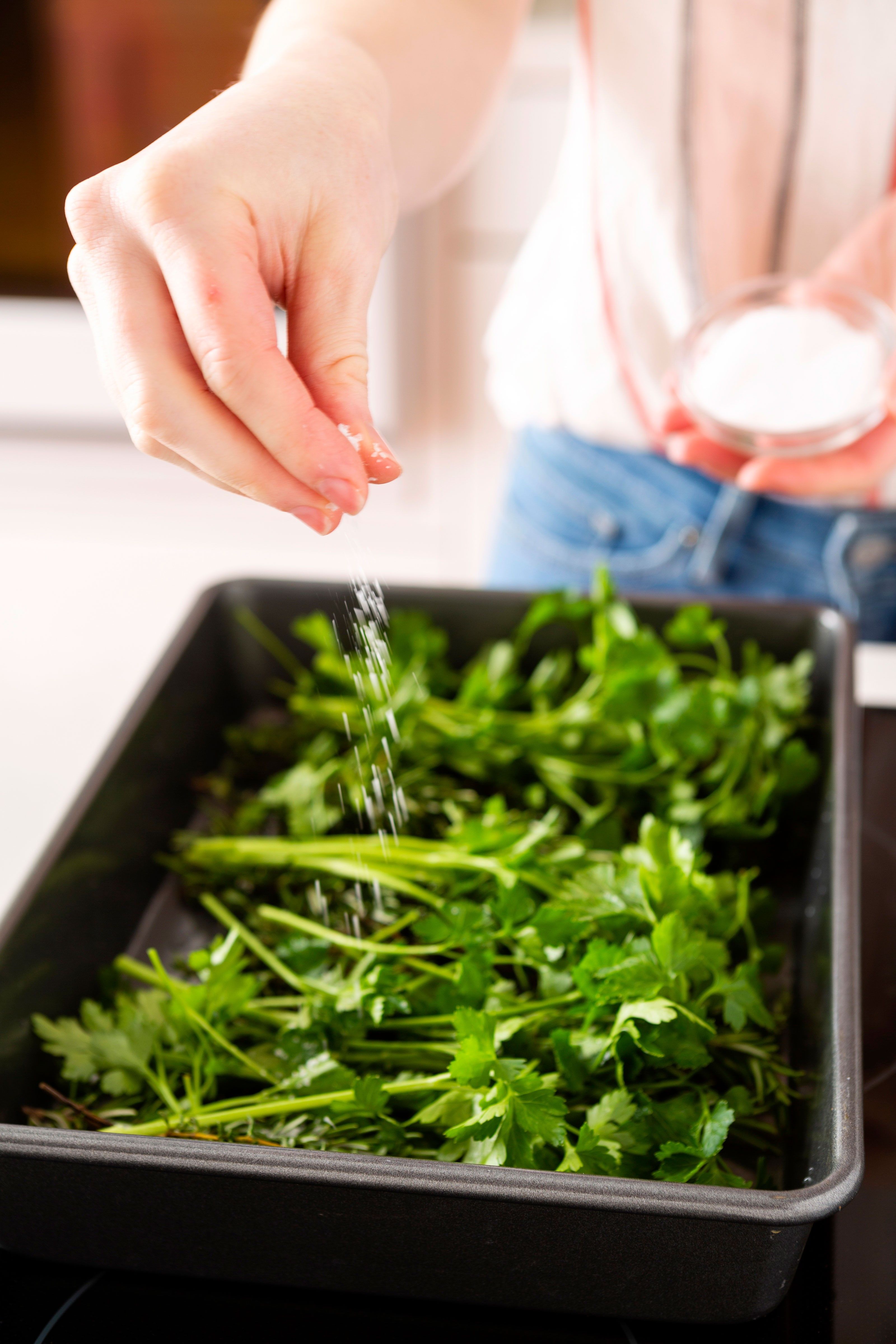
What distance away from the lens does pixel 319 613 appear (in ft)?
3.32

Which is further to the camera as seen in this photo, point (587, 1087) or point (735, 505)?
point (735, 505)

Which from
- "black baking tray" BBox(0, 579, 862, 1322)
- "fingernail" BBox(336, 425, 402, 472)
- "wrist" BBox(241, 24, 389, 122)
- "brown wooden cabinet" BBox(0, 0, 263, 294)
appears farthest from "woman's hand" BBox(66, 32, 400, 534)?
"brown wooden cabinet" BBox(0, 0, 263, 294)

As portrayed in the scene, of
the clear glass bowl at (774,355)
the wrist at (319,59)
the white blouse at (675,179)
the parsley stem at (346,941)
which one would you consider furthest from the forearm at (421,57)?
the parsley stem at (346,941)

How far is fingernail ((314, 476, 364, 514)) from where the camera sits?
1.56ft

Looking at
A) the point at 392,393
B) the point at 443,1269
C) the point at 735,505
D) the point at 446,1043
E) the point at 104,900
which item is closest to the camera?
the point at 443,1269

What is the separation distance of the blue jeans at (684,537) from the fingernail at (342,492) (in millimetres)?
656

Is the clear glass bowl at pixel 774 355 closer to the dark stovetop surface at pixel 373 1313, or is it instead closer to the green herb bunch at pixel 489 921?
the green herb bunch at pixel 489 921

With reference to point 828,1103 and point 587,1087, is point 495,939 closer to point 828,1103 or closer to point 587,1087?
point 587,1087

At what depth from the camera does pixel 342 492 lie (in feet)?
1.56

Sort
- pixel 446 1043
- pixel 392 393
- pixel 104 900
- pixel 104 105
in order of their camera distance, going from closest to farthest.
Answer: pixel 446 1043 < pixel 104 900 < pixel 104 105 < pixel 392 393

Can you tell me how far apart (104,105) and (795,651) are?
157 cm

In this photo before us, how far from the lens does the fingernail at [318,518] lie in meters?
0.49

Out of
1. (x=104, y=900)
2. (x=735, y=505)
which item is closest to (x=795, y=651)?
(x=735, y=505)

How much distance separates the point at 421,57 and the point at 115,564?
0.74 metres
